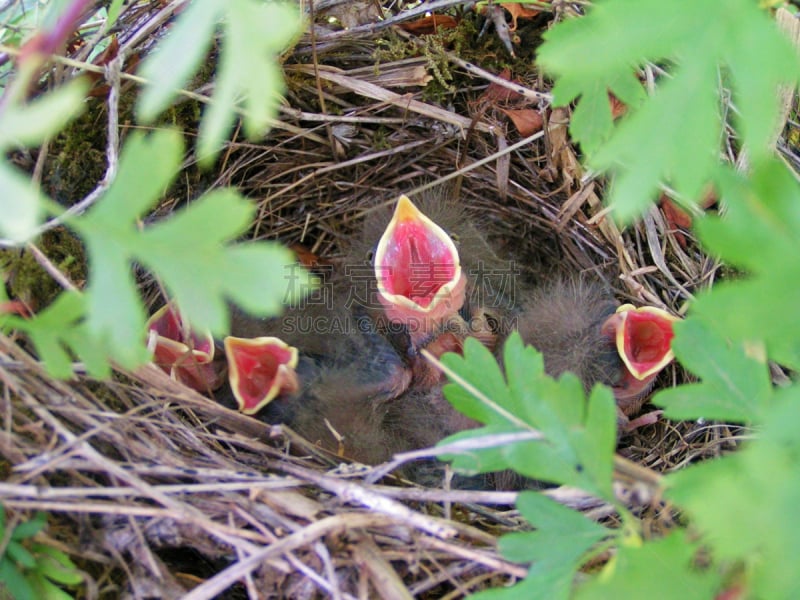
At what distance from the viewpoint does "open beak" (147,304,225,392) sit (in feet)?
4.50

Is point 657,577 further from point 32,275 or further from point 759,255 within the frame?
point 32,275

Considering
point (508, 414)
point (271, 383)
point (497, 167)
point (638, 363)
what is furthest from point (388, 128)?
point (508, 414)

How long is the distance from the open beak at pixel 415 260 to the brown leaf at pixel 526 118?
380mm

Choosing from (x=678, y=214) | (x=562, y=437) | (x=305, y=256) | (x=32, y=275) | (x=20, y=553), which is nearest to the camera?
(x=562, y=437)

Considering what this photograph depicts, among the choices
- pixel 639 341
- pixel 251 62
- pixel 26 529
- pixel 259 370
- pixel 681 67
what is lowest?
pixel 639 341

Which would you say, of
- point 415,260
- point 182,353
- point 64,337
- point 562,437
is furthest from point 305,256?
point 562,437

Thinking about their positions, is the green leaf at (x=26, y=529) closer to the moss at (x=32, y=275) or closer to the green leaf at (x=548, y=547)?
the moss at (x=32, y=275)

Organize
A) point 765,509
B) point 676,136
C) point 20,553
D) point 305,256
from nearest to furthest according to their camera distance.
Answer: point 765,509
point 676,136
point 20,553
point 305,256

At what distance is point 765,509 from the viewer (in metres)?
0.53

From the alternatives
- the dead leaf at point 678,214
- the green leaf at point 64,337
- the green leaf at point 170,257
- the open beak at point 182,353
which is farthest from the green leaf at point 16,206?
the dead leaf at point 678,214

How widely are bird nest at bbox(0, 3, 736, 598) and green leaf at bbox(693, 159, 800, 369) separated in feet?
0.77

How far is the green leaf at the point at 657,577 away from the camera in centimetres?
63

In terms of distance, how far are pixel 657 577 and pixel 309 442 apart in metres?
0.80

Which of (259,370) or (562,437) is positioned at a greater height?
(562,437)
